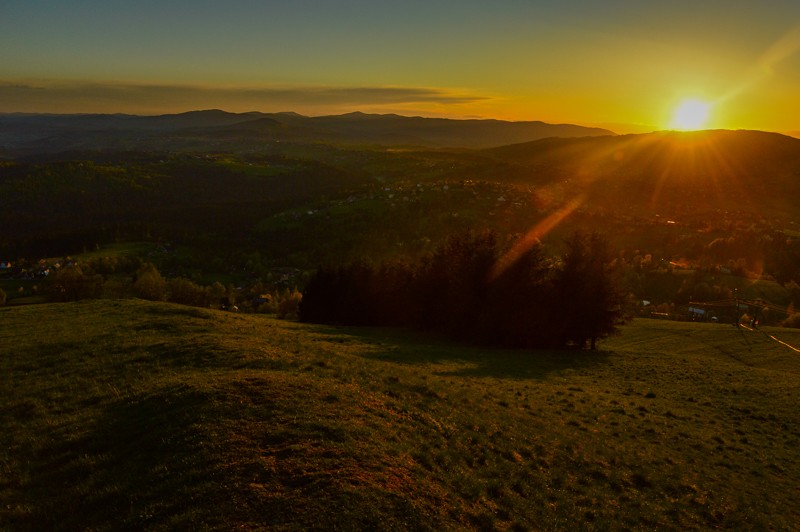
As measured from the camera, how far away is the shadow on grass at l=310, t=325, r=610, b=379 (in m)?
34.0

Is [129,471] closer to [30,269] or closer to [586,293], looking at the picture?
[586,293]

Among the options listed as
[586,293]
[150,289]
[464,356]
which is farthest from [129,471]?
[150,289]

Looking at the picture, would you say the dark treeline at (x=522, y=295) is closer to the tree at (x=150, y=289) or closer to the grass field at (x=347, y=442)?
the grass field at (x=347, y=442)

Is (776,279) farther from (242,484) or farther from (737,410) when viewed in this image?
(242,484)

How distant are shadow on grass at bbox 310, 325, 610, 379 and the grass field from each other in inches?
36.8

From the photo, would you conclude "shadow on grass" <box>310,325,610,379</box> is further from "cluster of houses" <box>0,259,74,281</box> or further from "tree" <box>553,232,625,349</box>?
"cluster of houses" <box>0,259,74,281</box>

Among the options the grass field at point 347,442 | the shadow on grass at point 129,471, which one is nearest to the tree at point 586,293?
the grass field at point 347,442

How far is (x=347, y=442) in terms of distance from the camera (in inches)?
558

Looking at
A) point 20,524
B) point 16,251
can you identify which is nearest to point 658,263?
point 20,524

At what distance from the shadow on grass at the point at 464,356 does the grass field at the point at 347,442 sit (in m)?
0.93

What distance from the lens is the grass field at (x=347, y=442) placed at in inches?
457

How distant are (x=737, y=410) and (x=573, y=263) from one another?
24.4 m

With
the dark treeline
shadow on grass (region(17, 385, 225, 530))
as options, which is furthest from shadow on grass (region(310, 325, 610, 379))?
shadow on grass (region(17, 385, 225, 530))

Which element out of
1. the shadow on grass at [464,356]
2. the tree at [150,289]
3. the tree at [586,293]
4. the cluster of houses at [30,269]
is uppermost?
the tree at [586,293]
